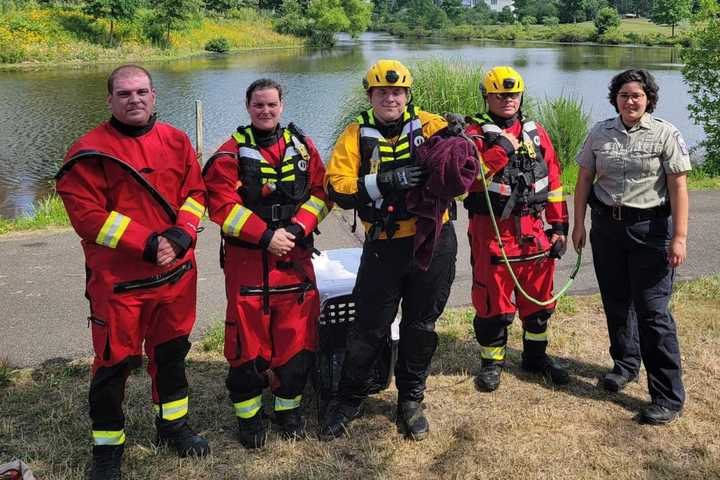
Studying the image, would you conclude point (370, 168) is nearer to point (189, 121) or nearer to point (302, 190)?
point (302, 190)

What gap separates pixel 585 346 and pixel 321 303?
7.51 ft

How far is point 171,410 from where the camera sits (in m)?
3.61

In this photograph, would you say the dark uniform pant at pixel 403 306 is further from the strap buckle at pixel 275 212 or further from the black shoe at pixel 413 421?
the strap buckle at pixel 275 212

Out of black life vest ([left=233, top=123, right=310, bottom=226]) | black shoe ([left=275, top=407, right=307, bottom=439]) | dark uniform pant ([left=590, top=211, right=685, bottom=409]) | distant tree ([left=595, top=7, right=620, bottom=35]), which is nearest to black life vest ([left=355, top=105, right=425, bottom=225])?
black life vest ([left=233, top=123, right=310, bottom=226])

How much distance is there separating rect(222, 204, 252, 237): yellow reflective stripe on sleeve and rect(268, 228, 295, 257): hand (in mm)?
183

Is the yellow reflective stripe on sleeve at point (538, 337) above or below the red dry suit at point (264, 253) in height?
below

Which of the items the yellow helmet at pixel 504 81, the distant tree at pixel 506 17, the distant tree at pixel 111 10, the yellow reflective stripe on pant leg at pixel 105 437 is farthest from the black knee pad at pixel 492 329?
the distant tree at pixel 506 17

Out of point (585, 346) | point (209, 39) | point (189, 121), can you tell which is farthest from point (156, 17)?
point (585, 346)

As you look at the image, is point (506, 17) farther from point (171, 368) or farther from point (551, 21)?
point (171, 368)

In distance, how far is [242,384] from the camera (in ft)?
11.9

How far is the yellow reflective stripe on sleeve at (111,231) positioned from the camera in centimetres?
308

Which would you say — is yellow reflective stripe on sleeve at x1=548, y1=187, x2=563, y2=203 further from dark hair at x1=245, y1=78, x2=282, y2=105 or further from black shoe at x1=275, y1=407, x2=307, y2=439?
black shoe at x1=275, y1=407, x2=307, y2=439

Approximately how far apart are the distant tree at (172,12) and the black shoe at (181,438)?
163 feet

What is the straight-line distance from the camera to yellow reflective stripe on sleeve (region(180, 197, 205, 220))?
340 cm
